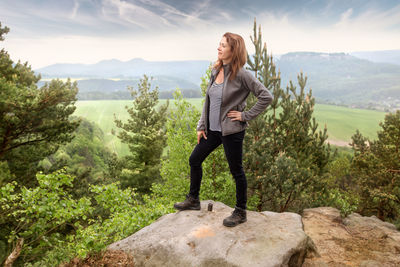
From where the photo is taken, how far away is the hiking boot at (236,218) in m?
3.19

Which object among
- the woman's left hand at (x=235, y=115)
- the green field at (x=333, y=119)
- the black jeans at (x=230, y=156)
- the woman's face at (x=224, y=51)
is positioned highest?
the woman's face at (x=224, y=51)

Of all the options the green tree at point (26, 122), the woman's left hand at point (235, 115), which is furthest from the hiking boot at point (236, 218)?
the green tree at point (26, 122)

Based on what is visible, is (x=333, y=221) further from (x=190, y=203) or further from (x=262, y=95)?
(x=262, y=95)

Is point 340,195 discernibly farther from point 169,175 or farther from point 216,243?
point 216,243

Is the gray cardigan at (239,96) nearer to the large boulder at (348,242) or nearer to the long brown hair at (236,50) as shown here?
the long brown hair at (236,50)

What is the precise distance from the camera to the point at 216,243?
9.54ft

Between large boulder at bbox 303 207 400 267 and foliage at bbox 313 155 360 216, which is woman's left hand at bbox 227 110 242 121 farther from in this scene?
foliage at bbox 313 155 360 216

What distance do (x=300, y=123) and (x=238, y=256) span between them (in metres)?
7.41

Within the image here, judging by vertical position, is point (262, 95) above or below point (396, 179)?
above

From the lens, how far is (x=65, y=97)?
11.6 m

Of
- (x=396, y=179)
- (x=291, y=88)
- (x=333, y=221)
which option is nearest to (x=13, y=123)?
(x=291, y=88)

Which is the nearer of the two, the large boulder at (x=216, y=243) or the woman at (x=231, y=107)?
the large boulder at (x=216, y=243)

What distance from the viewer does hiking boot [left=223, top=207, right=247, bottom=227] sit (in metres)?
3.19

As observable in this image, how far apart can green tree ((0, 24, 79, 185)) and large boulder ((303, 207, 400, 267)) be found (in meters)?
10.4
